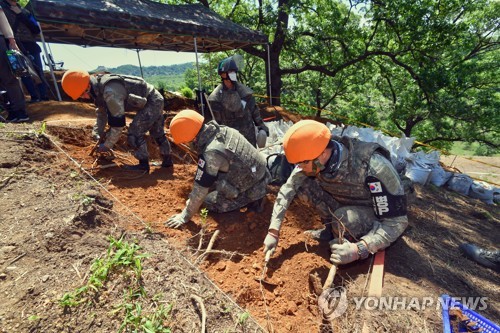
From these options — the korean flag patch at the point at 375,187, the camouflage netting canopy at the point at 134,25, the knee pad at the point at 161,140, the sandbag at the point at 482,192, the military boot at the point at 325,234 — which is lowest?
the sandbag at the point at 482,192

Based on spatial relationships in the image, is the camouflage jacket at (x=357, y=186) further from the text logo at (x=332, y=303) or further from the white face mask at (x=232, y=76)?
the white face mask at (x=232, y=76)

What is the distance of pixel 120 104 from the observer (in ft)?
10.4

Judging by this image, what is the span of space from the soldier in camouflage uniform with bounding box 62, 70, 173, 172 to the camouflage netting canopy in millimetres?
2754

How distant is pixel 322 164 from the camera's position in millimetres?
2256

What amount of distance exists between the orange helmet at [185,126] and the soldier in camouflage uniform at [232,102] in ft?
5.80

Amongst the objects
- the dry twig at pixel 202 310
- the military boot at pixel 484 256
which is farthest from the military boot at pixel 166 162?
the military boot at pixel 484 256

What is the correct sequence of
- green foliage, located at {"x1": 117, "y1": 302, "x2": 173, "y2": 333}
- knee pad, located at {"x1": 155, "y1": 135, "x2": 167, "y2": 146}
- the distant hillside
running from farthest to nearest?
1. the distant hillside
2. knee pad, located at {"x1": 155, "y1": 135, "x2": 167, "y2": 146}
3. green foliage, located at {"x1": 117, "y1": 302, "x2": 173, "y2": 333}

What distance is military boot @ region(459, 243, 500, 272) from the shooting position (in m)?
2.65

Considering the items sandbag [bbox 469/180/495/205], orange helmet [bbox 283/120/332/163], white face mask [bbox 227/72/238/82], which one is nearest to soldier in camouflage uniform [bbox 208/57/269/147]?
white face mask [bbox 227/72/238/82]

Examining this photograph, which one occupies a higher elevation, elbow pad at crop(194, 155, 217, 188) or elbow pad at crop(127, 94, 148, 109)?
elbow pad at crop(127, 94, 148, 109)

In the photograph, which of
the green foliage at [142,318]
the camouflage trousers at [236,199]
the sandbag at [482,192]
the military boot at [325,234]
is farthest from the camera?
the sandbag at [482,192]

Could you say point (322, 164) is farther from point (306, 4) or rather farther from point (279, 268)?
point (306, 4)

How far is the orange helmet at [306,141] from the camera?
203cm

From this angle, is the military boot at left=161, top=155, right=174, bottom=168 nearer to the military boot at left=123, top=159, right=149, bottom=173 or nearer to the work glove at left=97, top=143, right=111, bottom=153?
the military boot at left=123, top=159, right=149, bottom=173
